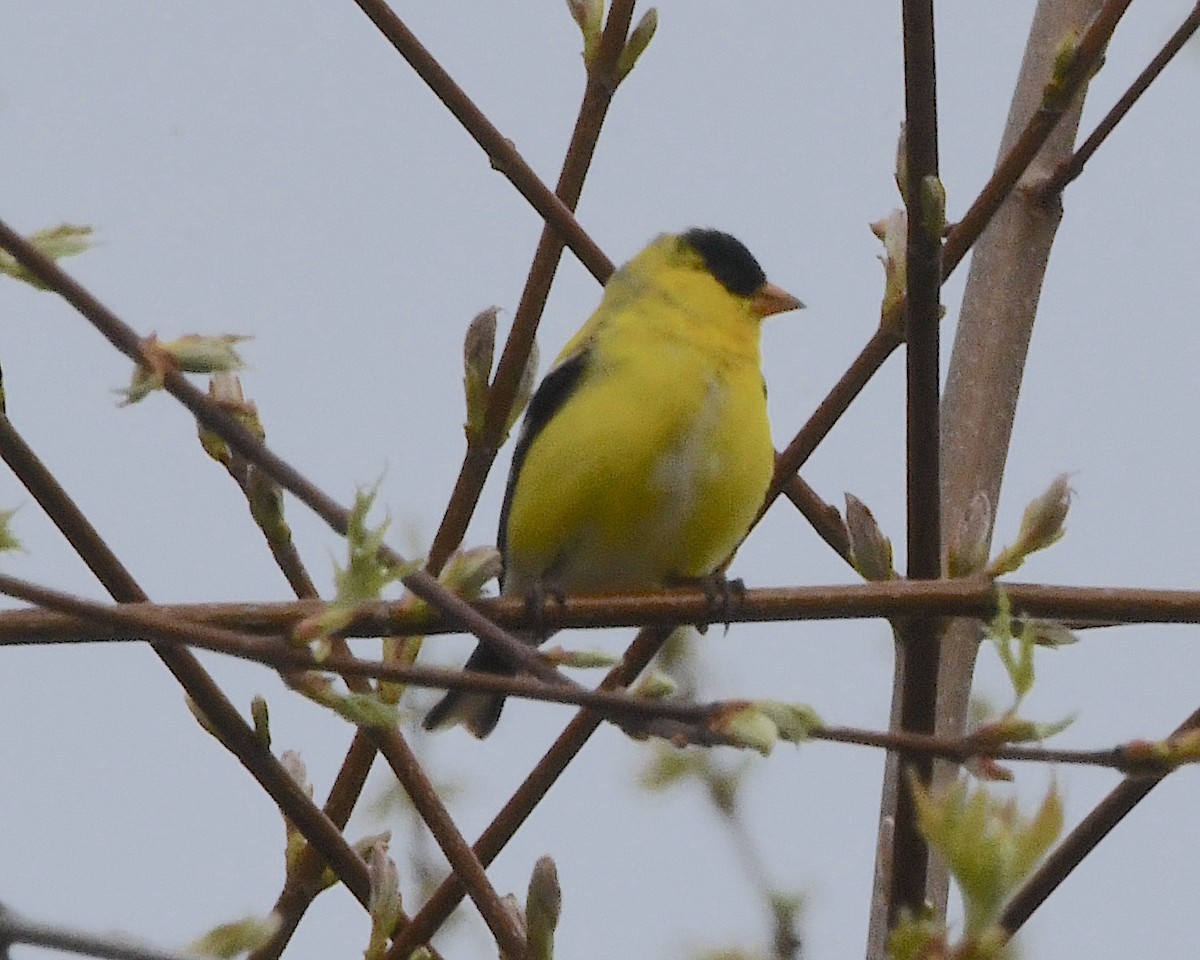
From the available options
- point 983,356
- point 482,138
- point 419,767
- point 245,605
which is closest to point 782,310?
point 983,356

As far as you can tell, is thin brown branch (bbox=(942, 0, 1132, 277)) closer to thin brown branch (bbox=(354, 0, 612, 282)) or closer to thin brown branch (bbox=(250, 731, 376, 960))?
thin brown branch (bbox=(354, 0, 612, 282))

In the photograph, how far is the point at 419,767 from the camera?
202 cm

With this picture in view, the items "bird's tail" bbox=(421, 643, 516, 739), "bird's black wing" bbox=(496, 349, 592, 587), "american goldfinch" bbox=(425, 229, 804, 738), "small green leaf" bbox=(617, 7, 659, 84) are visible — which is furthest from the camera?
"bird's black wing" bbox=(496, 349, 592, 587)

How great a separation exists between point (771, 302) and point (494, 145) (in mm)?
1719

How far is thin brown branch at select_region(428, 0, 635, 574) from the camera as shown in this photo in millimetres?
2164

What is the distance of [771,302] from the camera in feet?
12.3

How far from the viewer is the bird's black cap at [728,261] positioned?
3.79m

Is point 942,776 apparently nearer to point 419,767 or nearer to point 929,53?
point 419,767

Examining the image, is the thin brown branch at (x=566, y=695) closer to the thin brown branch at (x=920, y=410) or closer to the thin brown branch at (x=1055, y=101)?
the thin brown branch at (x=920, y=410)

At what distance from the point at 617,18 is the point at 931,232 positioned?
682 millimetres

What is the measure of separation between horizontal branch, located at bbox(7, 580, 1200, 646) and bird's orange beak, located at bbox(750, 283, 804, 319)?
7.13 ft

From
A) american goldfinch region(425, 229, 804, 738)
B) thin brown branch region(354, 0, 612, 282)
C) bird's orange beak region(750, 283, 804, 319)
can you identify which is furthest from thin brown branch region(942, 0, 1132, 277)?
bird's orange beak region(750, 283, 804, 319)

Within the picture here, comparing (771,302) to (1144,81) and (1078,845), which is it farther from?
(1078,845)

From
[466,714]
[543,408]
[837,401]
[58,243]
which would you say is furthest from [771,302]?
Result: [58,243]
